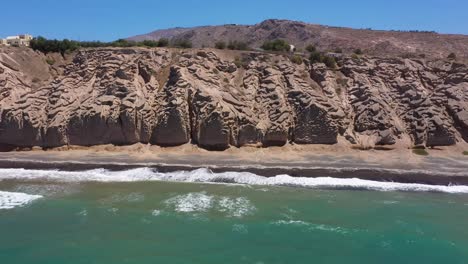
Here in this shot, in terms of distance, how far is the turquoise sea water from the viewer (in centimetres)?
1365

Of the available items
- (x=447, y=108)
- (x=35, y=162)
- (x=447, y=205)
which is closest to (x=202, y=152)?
(x=35, y=162)

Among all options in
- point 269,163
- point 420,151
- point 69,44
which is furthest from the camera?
point 69,44

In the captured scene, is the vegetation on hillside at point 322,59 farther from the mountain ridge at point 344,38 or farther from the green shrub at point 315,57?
the mountain ridge at point 344,38

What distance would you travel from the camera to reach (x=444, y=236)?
15367 mm

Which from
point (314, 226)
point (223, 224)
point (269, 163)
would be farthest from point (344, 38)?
point (223, 224)

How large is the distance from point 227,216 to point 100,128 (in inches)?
503

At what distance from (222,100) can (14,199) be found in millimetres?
12646

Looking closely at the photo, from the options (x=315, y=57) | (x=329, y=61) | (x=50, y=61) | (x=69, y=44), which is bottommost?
(x=50, y=61)

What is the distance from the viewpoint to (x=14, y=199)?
19.0 meters

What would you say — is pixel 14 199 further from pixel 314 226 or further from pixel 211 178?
pixel 314 226

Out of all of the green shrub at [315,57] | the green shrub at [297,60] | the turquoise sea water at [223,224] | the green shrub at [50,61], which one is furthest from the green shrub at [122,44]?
the turquoise sea water at [223,224]

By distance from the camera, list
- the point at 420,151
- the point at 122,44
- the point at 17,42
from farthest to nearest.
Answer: the point at 17,42 < the point at 122,44 < the point at 420,151

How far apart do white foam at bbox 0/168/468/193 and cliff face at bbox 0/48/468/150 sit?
3.87m

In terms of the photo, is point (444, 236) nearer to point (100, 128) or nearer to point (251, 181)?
point (251, 181)
